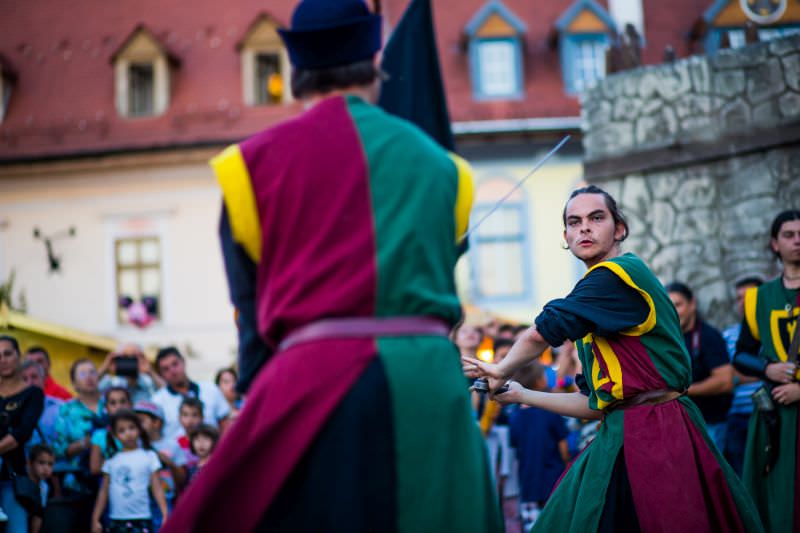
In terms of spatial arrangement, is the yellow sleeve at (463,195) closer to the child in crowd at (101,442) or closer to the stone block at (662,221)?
the child in crowd at (101,442)

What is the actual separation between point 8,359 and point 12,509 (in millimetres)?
1055

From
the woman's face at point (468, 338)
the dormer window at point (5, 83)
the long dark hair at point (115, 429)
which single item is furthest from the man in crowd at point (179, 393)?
the dormer window at point (5, 83)

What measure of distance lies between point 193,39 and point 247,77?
1.79m

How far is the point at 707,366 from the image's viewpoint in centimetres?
762

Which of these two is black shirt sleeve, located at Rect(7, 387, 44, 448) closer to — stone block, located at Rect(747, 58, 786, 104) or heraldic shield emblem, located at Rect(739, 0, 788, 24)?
stone block, located at Rect(747, 58, 786, 104)

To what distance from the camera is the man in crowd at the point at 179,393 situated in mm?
9766

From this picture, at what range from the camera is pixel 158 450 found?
359 inches

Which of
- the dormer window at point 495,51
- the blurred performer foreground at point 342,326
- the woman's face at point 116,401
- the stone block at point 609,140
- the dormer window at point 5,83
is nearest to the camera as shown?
the blurred performer foreground at point 342,326

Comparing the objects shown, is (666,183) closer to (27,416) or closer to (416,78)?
(27,416)

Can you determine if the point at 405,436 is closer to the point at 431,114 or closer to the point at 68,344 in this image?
the point at 431,114

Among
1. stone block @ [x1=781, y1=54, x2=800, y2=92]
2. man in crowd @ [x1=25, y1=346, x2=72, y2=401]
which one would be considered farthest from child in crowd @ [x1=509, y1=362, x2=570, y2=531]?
man in crowd @ [x1=25, y1=346, x2=72, y2=401]

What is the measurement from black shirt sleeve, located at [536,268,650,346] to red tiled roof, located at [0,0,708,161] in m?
18.2

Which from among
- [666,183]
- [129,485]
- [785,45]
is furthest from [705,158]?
[129,485]

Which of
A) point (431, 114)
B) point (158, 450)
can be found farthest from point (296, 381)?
point (158, 450)
